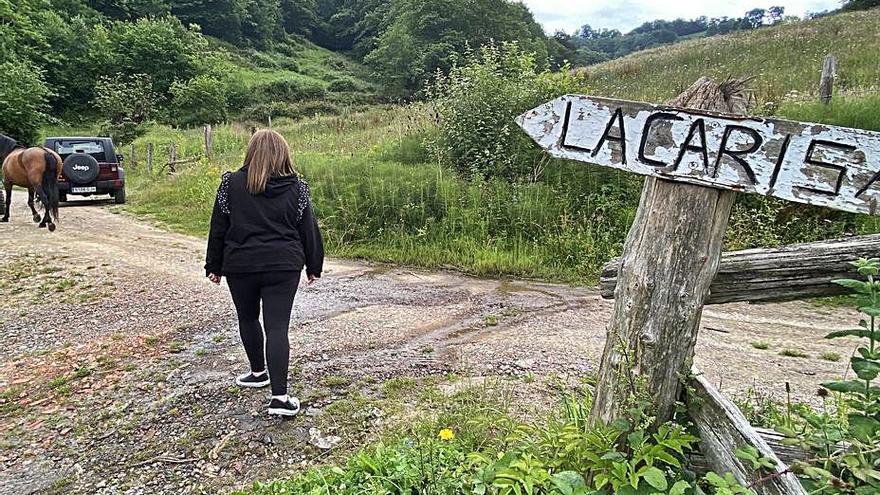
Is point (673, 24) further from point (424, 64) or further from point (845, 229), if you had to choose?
point (845, 229)

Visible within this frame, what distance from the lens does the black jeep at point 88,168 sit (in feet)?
41.5

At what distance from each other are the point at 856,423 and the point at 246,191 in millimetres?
3058

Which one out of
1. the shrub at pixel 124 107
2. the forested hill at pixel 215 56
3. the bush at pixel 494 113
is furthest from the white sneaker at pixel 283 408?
the shrub at pixel 124 107

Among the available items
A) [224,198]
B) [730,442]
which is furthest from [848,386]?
[224,198]

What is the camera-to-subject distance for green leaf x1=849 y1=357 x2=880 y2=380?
1478 millimetres

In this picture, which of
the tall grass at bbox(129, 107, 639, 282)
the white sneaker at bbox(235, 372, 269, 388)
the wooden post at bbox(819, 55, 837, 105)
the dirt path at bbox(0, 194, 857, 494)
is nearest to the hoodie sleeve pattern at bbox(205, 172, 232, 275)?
the white sneaker at bbox(235, 372, 269, 388)

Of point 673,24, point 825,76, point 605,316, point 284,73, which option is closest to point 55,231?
point 605,316

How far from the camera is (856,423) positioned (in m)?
1.56

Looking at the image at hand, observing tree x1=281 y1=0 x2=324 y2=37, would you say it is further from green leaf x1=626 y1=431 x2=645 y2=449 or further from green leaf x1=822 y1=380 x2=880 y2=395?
green leaf x1=822 y1=380 x2=880 y2=395

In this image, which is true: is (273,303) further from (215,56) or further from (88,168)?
(215,56)

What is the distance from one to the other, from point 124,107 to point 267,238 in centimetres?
3279

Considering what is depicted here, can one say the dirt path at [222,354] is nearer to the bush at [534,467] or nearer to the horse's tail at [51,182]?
the bush at [534,467]

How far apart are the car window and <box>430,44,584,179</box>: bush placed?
8.85 metres

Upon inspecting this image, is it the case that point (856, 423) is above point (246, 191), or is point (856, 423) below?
below
